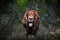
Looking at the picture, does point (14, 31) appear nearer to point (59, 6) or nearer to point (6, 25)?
point (6, 25)

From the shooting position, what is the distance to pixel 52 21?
167 centimetres

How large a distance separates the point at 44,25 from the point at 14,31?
0.28 metres

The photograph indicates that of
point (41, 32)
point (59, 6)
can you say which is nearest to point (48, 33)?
point (41, 32)

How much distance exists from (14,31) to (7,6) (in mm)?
244

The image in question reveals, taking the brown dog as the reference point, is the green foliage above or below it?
above

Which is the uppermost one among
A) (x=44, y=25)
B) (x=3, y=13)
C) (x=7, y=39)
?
(x=3, y=13)

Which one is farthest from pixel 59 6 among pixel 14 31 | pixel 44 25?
pixel 14 31

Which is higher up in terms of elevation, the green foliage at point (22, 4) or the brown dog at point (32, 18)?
the green foliage at point (22, 4)

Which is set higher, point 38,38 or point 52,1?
point 52,1

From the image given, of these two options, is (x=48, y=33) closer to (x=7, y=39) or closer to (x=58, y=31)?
(x=58, y=31)

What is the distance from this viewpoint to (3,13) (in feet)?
5.53

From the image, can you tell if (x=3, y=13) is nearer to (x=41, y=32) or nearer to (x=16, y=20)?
(x=16, y=20)

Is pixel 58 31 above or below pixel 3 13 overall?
below

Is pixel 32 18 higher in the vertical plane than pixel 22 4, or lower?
lower
